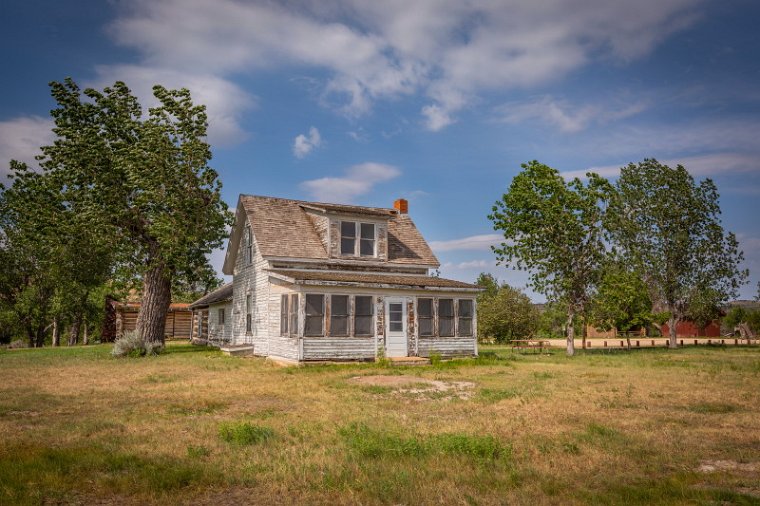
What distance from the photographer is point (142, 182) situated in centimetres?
2830

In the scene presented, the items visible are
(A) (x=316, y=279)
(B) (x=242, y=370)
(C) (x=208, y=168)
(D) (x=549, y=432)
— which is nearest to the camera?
(D) (x=549, y=432)

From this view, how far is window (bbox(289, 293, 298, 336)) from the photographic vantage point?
928 inches

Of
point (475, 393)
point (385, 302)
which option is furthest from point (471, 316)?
point (475, 393)

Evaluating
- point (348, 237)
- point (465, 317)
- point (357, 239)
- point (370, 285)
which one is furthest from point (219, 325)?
point (465, 317)

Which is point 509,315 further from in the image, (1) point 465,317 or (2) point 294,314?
(2) point 294,314

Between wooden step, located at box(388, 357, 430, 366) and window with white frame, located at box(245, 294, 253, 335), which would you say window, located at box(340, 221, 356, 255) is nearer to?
window with white frame, located at box(245, 294, 253, 335)

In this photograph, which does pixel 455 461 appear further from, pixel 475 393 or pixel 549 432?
pixel 475 393

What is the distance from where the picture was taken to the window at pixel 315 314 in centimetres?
2316

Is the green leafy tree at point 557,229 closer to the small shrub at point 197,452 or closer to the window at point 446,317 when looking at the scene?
the window at point 446,317

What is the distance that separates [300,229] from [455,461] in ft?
76.8

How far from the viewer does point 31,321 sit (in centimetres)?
5069

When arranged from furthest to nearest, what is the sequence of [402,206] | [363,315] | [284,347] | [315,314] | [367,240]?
[402,206]
[367,240]
[284,347]
[363,315]
[315,314]

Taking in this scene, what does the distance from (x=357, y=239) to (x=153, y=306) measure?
12589 mm

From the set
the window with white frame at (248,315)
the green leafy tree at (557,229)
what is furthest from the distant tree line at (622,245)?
the window with white frame at (248,315)
